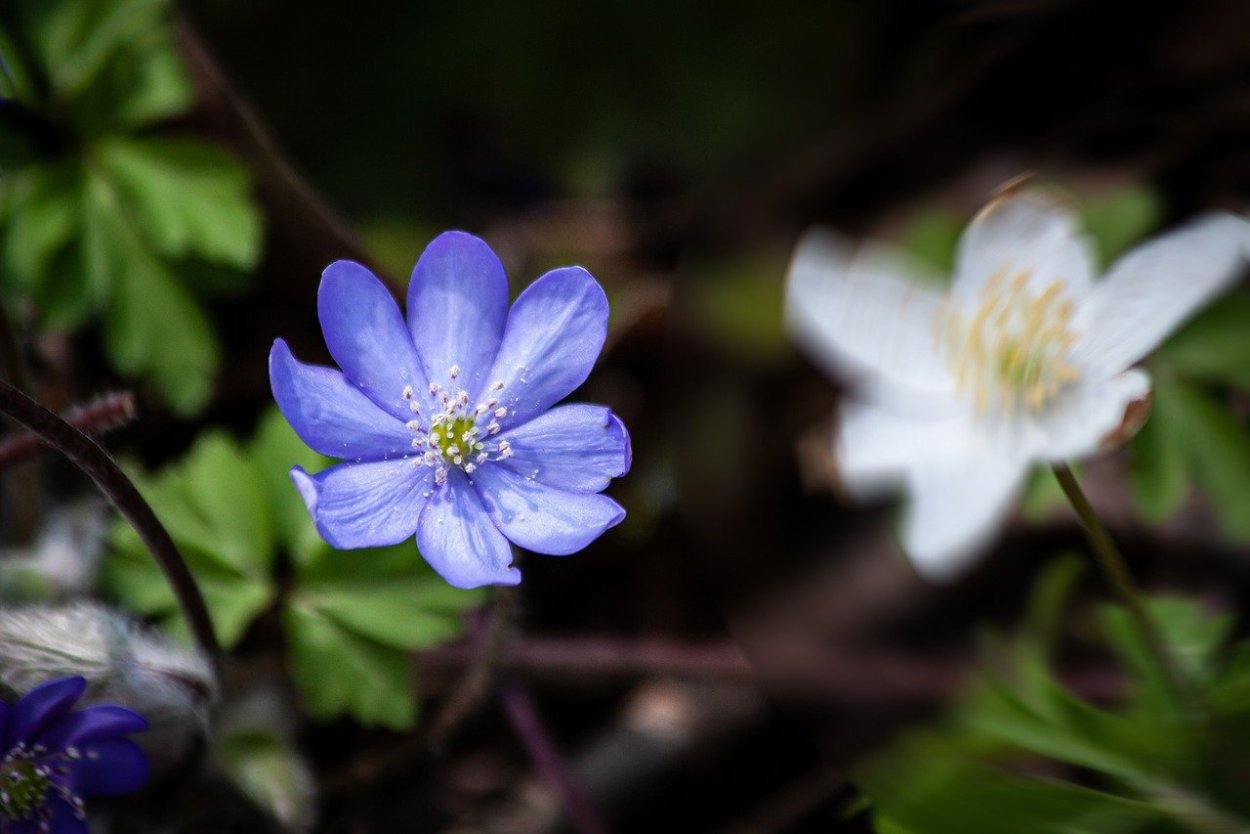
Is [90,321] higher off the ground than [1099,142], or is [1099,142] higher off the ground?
[90,321]

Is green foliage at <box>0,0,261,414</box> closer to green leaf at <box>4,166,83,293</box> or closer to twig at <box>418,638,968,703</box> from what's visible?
green leaf at <box>4,166,83,293</box>

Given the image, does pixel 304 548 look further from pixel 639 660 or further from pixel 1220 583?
pixel 1220 583

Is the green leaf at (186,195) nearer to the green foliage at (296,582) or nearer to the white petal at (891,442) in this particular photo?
the green foliage at (296,582)

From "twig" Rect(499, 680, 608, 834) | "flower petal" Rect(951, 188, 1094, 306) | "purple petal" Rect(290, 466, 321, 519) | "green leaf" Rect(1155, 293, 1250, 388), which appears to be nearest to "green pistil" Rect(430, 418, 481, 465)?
"purple petal" Rect(290, 466, 321, 519)

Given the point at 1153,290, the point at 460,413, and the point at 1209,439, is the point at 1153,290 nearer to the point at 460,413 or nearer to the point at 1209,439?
the point at 1209,439

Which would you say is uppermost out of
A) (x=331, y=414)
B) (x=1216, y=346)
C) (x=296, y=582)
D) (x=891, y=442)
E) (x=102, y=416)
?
(x=102, y=416)

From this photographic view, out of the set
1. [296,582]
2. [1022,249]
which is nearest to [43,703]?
[296,582]

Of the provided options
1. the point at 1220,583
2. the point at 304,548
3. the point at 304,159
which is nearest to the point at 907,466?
the point at 1220,583
